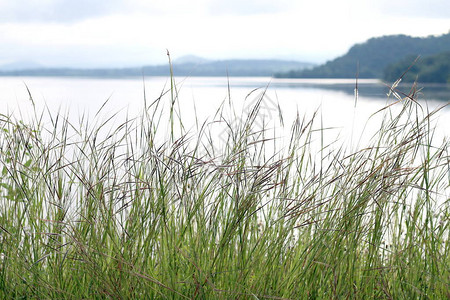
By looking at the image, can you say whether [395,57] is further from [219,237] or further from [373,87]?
[219,237]

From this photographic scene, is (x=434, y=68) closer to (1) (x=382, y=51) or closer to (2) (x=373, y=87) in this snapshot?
(1) (x=382, y=51)

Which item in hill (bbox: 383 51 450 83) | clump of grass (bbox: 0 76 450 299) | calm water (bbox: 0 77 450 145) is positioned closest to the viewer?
clump of grass (bbox: 0 76 450 299)

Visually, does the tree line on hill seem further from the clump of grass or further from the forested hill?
the clump of grass

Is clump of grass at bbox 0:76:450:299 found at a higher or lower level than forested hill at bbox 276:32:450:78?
lower

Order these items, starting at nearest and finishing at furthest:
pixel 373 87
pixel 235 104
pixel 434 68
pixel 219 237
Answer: pixel 219 237
pixel 235 104
pixel 434 68
pixel 373 87

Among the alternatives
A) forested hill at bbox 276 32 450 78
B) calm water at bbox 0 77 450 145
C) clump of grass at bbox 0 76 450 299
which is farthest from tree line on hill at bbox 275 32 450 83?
clump of grass at bbox 0 76 450 299

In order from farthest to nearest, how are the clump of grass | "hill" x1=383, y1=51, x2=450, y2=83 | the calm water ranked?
"hill" x1=383, y1=51, x2=450, y2=83 < the calm water < the clump of grass

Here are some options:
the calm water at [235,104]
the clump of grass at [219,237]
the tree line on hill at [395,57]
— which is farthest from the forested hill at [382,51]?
the clump of grass at [219,237]

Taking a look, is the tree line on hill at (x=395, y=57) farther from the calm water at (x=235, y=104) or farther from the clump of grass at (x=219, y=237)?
the clump of grass at (x=219, y=237)

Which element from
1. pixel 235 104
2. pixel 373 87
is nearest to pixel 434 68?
pixel 373 87

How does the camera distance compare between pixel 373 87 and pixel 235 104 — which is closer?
pixel 235 104

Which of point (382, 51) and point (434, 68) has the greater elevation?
point (382, 51)

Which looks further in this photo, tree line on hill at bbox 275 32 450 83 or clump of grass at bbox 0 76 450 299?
tree line on hill at bbox 275 32 450 83

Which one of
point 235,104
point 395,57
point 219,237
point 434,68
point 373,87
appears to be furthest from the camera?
point 373,87
